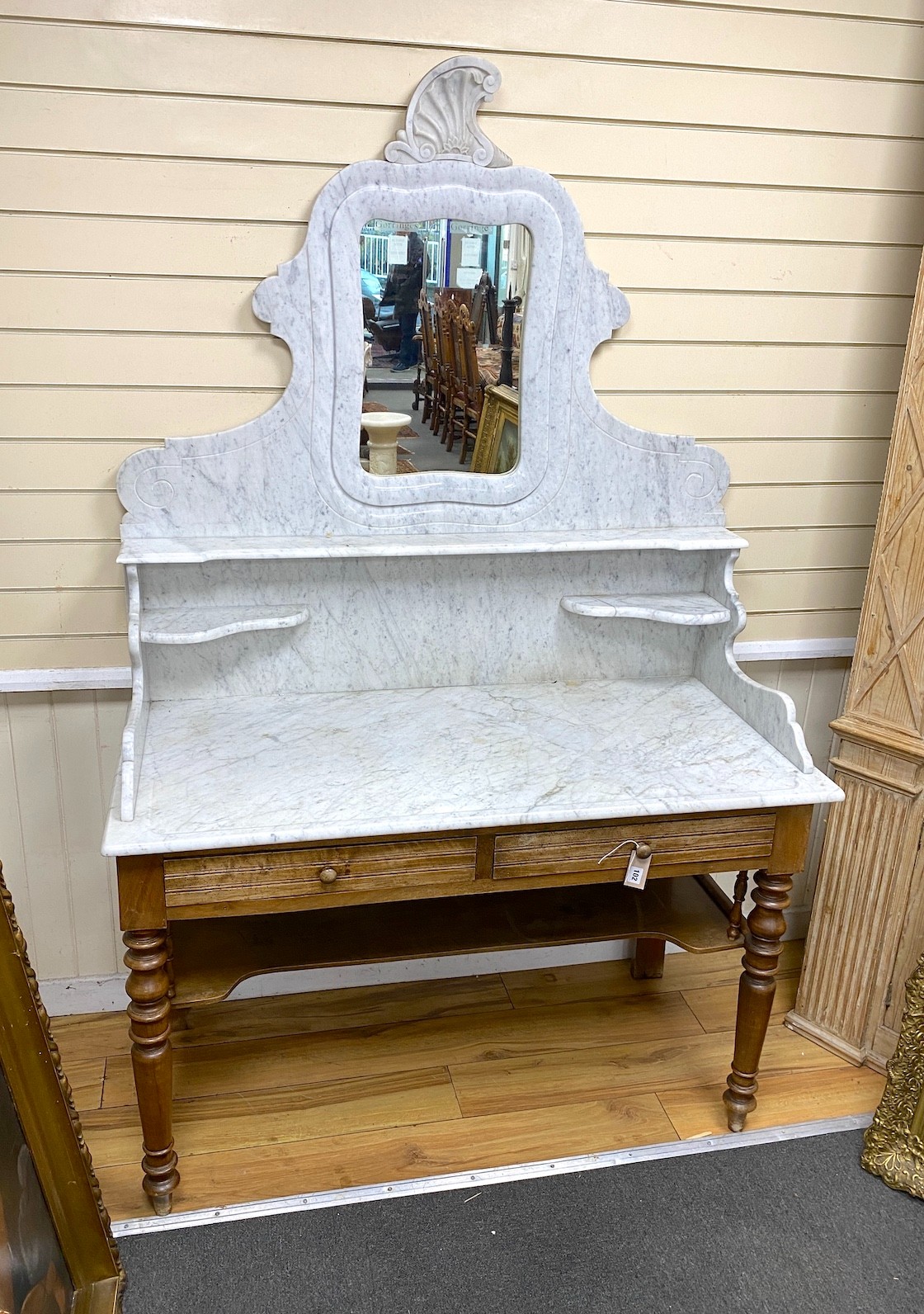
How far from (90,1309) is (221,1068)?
66cm

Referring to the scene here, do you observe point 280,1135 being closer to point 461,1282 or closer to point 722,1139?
point 461,1282

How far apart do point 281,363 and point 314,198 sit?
316 mm

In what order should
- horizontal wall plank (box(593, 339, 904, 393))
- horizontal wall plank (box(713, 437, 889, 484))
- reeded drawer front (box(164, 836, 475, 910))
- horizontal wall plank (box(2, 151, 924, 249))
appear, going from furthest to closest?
horizontal wall plank (box(713, 437, 889, 484)) < horizontal wall plank (box(593, 339, 904, 393)) < horizontal wall plank (box(2, 151, 924, 249)) < reeded drawer front (box(164, 836, 475, 910))

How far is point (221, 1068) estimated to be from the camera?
2.47 metres

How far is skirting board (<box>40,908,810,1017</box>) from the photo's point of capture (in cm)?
260

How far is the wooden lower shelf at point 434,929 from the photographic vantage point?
7.06ft

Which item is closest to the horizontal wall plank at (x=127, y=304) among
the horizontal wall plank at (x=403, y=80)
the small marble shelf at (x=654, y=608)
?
the horizontal wall plank at (x=403, y=80)

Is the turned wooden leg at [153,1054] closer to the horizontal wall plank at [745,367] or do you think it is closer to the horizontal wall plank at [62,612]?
the horizontal wall plank at [62,612]

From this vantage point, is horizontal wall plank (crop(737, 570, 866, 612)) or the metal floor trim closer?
→ the metal floor trim

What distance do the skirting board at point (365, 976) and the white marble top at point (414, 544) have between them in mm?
946

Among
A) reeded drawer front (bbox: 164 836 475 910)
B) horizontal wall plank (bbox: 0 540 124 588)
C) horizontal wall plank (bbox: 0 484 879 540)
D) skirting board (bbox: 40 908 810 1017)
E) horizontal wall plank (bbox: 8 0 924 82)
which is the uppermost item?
horizontal wall plank (bbox: 8 0 924 82)

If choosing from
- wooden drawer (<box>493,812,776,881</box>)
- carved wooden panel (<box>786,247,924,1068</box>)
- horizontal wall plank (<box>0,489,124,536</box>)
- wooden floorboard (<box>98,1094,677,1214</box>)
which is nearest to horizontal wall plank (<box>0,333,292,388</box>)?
horizontal wall plank (<box>0,489,124,536</box>)

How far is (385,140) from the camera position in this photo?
6.82 feet

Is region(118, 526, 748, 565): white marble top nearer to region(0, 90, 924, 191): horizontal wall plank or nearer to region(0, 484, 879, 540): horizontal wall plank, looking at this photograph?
region(0, 484, 879, 540): horizontal wall plank
